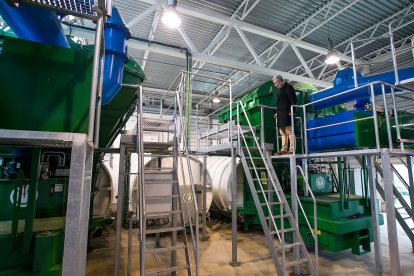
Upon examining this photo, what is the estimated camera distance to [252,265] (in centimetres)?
464

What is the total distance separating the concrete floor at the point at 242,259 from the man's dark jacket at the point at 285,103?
298 centimetres

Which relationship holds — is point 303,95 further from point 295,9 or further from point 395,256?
point 395,256

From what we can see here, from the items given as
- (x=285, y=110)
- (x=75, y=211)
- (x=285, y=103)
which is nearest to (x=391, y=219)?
(x=285, y=110)

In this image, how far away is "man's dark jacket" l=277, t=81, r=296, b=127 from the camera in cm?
504

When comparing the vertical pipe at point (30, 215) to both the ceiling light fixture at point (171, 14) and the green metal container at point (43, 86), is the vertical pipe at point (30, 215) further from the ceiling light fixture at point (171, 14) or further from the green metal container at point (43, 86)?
the ceiling light fixture at point (171, 14)

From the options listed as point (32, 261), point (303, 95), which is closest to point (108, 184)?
point (32, 261)

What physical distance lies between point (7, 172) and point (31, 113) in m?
2.71

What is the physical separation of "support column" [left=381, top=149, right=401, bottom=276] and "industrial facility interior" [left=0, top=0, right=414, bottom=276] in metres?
0.02

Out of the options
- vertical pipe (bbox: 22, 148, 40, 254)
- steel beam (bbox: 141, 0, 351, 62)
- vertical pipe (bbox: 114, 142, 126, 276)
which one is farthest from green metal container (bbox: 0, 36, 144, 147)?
steel beam (bbox: 141, 0, 351, 62)

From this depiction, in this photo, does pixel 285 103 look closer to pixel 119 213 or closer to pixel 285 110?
pixel 285 110

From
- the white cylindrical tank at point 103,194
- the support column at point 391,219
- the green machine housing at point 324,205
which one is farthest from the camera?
the white cylindrical tank at point 103,194

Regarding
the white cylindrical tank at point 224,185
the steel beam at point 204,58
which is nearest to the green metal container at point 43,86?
the steel beam at point 204,58

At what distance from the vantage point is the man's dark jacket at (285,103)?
16.5 feet

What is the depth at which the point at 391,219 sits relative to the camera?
3.27 metres
